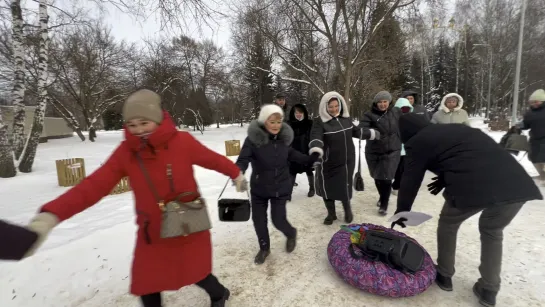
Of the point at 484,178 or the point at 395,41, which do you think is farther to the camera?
the point at 395,41

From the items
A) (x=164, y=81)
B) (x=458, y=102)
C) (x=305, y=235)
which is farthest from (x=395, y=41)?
(x=164, y=81)

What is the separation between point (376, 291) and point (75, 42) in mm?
23395

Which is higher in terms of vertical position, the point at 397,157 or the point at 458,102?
the point at 458,102

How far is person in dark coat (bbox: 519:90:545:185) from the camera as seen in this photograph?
527 cm

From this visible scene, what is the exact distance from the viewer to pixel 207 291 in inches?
85.0

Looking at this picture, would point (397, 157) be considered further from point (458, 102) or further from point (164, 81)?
point (164, 81)

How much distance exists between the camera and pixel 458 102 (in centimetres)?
510

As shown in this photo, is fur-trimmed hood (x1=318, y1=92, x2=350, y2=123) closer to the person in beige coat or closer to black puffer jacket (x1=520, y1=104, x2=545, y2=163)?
the person in beige coat

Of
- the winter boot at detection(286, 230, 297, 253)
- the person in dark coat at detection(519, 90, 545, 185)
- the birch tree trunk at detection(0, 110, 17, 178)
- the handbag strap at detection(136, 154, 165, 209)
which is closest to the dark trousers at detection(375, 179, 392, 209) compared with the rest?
the winter boot at detection(286, 230, 297, 253)

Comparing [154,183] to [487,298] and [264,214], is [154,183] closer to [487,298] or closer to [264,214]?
[264,214]

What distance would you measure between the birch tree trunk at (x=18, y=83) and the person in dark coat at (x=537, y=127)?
13.2 metres

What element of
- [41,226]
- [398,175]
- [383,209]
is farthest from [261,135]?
[398,175]

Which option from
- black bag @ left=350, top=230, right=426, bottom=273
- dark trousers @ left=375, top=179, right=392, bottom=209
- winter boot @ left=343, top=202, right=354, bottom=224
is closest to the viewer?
black bag @ left=350, top=230, right=426, bottom=273

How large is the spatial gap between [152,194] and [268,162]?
4.67 feet
